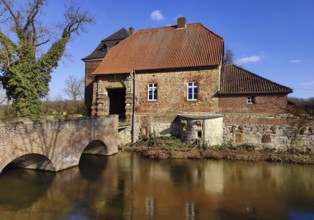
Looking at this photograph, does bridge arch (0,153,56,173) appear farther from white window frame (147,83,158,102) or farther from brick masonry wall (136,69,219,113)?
white window frame (147,83,158,102)

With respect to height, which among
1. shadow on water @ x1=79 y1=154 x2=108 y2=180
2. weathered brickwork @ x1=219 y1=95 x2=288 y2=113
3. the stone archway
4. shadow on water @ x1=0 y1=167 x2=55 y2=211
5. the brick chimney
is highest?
the brick chimney

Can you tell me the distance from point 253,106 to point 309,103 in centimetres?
1410

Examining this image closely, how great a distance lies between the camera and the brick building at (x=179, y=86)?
16.6 metres

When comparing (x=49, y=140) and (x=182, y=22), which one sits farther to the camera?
(x=182, y=22)

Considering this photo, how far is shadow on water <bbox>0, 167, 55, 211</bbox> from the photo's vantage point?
8859 millimetres

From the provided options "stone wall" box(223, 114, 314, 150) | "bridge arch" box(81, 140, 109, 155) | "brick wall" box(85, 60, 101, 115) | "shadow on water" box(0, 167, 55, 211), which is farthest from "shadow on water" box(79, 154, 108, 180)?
"stone wall" box(223, 114, 314, 150)

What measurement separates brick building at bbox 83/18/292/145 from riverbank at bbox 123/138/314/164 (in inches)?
37.2

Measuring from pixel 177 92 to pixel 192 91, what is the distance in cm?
114

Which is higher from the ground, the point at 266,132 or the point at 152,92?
the point at 152,92

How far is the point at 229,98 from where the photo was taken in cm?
1695

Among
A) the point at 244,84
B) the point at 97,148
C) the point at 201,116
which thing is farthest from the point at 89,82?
the point at 244,84

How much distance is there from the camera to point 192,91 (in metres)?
18.0

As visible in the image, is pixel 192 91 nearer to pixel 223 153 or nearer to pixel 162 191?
pixel 223 153

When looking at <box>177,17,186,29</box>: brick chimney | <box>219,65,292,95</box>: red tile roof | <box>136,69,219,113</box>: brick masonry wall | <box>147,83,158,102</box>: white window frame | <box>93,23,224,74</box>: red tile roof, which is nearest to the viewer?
<box>219,65,292,95</box>: red tile roof
